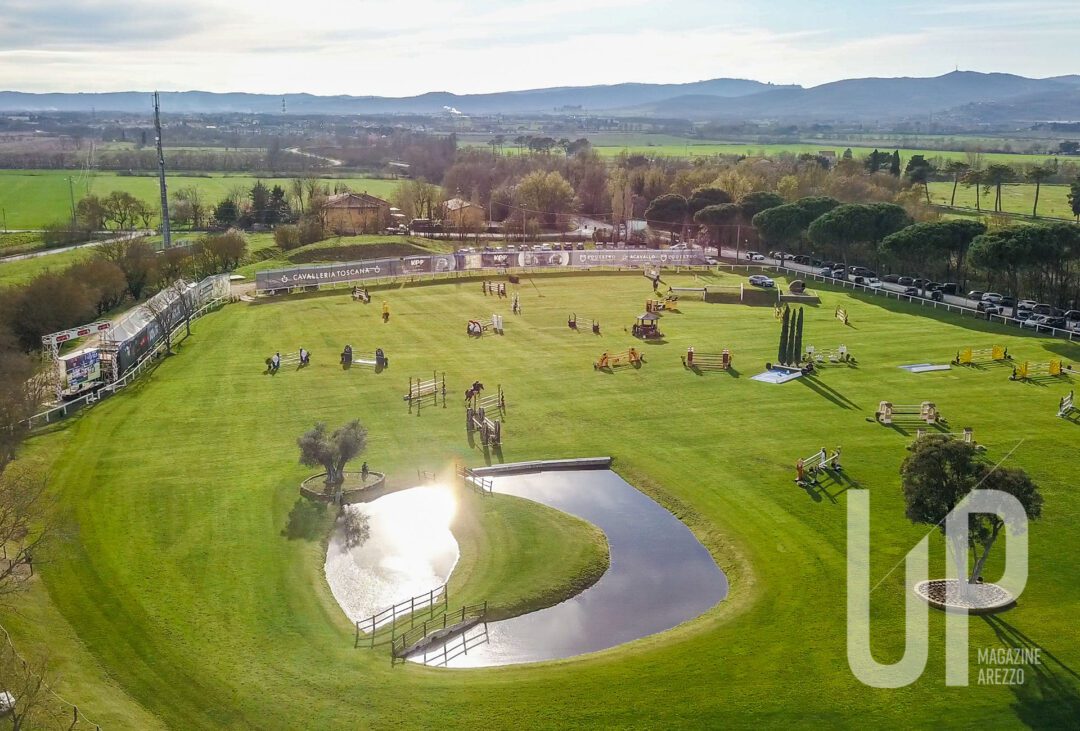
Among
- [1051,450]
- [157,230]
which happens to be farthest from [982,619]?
[157,230]

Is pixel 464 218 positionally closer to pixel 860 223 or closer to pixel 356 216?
pixel 356 216

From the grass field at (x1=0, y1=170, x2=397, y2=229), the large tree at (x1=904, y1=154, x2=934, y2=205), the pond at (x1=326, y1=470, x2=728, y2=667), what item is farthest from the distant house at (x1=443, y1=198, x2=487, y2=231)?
the pond at (x1=326, y1=470, x2=728, y2=667)

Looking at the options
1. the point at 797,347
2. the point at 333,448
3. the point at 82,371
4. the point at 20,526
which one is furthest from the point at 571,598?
the point at 82,371

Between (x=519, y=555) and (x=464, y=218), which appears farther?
(x=464, y=218)

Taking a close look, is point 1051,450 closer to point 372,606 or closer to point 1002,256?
point 372,606

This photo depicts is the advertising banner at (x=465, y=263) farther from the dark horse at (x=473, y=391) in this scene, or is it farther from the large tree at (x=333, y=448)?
the large tree at (x=333, y=448)

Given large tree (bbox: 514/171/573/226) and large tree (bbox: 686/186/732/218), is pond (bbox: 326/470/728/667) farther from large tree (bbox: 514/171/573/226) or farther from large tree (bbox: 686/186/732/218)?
large tree (bbox: 514/171/573/226)
